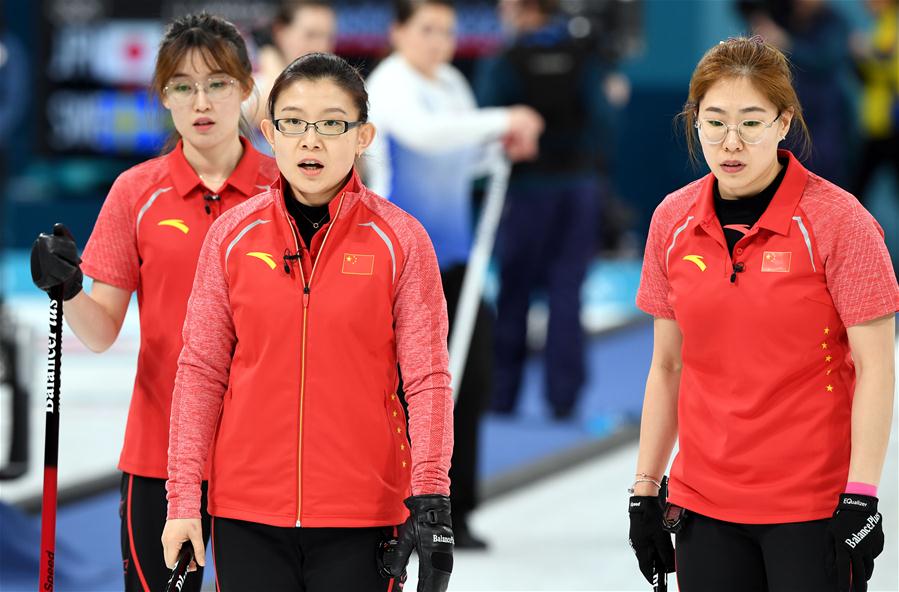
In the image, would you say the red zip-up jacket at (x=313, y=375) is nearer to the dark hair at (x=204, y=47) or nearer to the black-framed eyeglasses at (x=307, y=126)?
the black-framed eyeglasses at (x=307, y=126)

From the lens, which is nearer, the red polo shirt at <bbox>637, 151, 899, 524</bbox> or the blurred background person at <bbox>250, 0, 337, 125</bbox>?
the red polo shirt at <bbox>637, 151, 899, 524</bbox>

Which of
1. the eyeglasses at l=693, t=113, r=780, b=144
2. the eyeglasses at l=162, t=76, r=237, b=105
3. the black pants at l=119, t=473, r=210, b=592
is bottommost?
the black pants at l=119, t=473, r=210, b=592

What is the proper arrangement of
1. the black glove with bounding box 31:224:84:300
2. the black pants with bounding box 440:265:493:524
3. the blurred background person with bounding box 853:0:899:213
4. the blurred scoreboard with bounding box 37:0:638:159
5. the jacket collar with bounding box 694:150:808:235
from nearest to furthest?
the jacket collar with bounding box 694:150:808:235, the black glove with bounding box 31:224:84:300, the black pants with bounding box 440:265:493:524, the blurred scoreboard with bounding box 37:0:638:159, the blurred background person with bounding box 853:0:899:213

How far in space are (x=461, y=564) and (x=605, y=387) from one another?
144 inches

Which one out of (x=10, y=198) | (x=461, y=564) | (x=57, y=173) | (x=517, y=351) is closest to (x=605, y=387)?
(x=517, y=351)

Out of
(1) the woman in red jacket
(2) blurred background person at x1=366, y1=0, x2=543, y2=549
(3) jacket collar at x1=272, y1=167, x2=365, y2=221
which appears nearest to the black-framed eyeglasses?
(1) the woman in red jacket

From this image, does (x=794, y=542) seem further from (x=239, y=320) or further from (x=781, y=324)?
(x=239, y=320)

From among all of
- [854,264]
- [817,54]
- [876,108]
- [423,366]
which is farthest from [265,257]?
[876,108]

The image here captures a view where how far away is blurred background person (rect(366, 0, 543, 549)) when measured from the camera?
5422mm

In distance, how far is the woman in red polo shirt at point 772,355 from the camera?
9.41 ft

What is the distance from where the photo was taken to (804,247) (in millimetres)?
2910

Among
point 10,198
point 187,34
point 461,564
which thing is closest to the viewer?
point 187,34

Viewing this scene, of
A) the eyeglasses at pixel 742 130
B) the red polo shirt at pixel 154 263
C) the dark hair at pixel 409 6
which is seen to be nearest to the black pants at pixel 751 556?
the eyeglasses at pixel 742 130

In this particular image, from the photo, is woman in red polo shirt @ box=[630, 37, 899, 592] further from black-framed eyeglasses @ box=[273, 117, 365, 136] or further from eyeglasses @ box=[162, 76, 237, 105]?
eyeglasses @ box=[162, 76, 237, 105]
